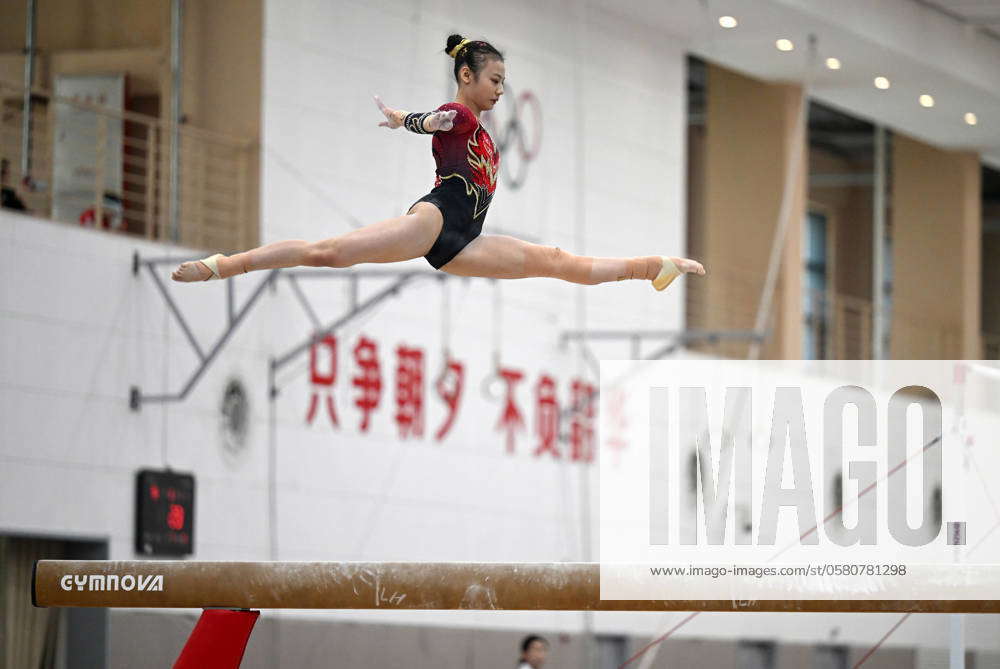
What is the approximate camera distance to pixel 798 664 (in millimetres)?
14352

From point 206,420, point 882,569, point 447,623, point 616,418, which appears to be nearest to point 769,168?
point 616,418

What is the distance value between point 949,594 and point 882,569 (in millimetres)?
227

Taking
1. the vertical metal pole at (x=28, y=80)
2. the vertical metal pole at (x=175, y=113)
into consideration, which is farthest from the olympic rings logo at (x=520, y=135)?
the vertical metal pole at (x=28, y=80)

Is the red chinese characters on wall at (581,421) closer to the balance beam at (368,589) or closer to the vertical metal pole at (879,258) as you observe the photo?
the vertical metal pole at (879,258)

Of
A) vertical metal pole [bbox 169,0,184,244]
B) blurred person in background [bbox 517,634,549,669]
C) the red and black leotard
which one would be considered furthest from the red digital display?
the red and black leotard

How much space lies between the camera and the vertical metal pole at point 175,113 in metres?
10.4

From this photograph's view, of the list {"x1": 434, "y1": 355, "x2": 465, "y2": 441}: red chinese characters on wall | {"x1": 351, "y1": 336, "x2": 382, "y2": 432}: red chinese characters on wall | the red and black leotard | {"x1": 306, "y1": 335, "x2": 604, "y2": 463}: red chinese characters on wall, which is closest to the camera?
the red and black leotard

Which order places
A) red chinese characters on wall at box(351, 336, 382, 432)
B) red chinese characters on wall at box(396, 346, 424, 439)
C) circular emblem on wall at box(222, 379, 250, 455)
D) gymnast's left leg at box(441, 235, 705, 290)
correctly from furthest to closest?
red chinese characters on wall at box(396, 346, 424, 439) < red chinese characters on wall at box(351, 336, 382, 432) < circular emblem on wall at box(222, 379, 250, 455) < gymnast's left leg at box(441, 235, 705, 290)

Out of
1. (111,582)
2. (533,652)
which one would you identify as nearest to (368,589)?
(111,582)

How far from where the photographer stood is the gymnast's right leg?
5.20m

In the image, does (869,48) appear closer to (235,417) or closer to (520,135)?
(520,135)

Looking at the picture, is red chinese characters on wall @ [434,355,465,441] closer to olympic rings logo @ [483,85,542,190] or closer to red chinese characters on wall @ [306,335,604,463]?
red chinese characters on wall @ [306,335,604,463]

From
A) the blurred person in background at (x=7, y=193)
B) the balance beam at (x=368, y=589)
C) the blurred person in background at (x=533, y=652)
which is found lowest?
the blurred person in background at (x=533, y=652)

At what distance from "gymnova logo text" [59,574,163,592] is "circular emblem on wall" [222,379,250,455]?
4.59 m
